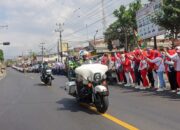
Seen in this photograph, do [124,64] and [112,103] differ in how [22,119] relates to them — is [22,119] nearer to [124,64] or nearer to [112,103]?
[112,103]

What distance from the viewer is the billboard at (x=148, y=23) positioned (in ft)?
102

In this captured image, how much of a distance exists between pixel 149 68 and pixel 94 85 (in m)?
6.80

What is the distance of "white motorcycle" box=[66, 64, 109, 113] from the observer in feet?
36.2

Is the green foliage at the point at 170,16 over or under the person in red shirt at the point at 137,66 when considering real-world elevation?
over

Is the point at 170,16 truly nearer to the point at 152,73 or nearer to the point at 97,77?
the point at 152,73

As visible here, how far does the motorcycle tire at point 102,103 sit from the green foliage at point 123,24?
41.9 meters

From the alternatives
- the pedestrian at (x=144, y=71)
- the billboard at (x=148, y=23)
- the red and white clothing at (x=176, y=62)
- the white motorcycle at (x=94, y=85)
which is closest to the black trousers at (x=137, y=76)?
the pedestrian at (x=144, y=71)

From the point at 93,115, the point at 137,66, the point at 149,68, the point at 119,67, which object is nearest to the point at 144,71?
the point at 149,68

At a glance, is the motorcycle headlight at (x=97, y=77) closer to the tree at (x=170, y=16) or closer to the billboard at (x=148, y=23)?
the tree at (x=170, y=16)

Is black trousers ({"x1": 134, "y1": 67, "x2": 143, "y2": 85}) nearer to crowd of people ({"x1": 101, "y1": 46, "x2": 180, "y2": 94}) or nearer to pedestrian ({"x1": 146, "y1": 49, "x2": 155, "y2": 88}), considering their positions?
crowd of people ({"x1": 101, "y1": 46, "x2": 180, "y2": 94})

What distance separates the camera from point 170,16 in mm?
24703

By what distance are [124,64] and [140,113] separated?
33.5 feet

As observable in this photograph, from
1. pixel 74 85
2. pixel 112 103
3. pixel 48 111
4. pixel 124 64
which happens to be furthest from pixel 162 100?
pixel 124 64

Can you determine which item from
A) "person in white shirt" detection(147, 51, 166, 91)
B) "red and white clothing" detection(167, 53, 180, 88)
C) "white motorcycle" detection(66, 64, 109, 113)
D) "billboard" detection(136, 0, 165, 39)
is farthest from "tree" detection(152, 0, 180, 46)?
"white motorcycle" detection(66, 64, 109, 113)
